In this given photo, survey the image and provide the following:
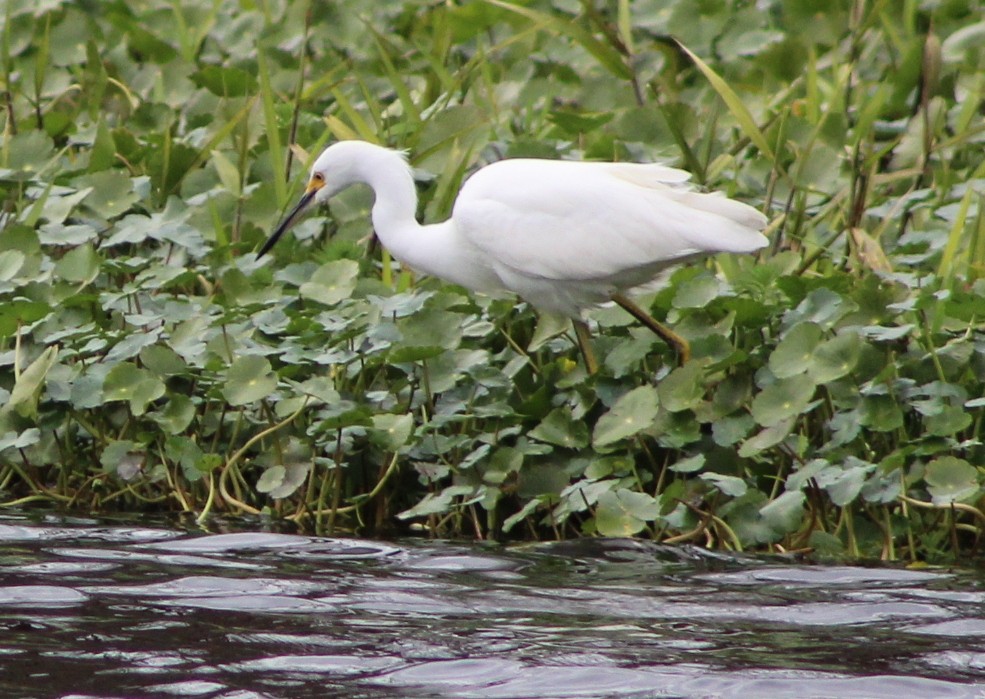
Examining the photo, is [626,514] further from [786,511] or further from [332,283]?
[332,283]

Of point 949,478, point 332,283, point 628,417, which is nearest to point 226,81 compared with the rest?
point 332,283

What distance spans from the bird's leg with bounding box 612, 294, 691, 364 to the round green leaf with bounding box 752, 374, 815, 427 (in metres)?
0.27

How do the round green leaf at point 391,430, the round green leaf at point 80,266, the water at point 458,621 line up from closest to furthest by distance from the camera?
1. the water at point 458,621
2. the round green leaf at point 391,430
3. the round green leaf at point 80,266

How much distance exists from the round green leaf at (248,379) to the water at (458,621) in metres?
0.42

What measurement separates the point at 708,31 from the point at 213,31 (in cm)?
249

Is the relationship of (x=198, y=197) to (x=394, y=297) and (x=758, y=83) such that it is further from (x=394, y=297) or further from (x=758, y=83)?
(x=758, y=83)

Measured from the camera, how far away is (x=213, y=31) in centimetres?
784

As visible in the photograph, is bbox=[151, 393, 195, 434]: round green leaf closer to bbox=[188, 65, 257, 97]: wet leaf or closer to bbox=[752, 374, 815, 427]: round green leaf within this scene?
bbox=[752, 374, 815, 427]: round green leaf

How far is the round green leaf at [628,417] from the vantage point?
4.18 m

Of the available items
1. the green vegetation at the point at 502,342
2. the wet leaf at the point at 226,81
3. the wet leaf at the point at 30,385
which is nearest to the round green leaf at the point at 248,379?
the green vegetation at the point at 502,342

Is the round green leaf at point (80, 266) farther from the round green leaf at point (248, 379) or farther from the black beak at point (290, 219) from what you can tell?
the round green leaf at point (248, 379)

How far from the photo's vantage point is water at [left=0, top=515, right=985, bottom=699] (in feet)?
9.01

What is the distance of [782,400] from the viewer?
4.18 metres

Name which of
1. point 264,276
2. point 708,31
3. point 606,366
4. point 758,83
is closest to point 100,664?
point 606,366
